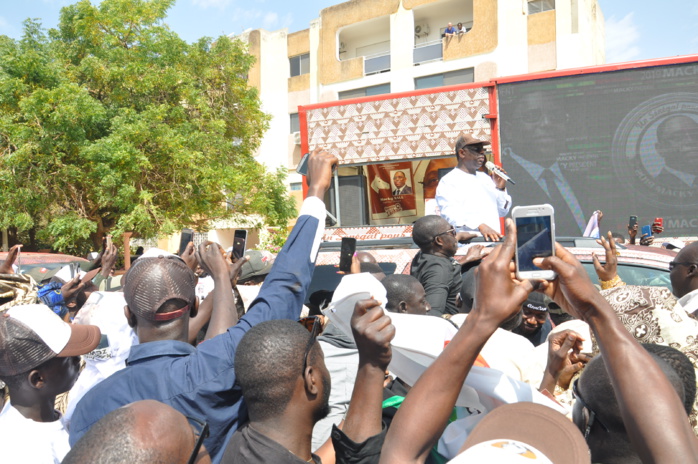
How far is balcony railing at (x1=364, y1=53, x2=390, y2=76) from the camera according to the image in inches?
989

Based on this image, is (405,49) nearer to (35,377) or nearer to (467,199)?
(467,199)

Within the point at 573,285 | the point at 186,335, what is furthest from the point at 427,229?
the point at 573,285

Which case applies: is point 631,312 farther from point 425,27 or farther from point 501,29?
point 425,27

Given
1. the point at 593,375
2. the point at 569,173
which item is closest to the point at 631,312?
the point at 593,375

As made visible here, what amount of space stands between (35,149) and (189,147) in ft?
12.2

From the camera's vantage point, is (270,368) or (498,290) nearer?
(498,290)

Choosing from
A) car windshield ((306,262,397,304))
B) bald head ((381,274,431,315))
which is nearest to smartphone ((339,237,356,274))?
bald head ((381,274,431,315))

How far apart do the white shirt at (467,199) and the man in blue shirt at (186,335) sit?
10.8 feet

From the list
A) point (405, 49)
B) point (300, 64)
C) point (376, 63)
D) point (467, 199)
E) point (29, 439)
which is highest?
point (300, 64)

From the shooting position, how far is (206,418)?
202 cm

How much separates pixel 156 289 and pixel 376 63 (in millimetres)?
24525

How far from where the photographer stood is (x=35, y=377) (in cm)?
234

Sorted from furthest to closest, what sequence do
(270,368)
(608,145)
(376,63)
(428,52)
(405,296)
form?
1. (376,63)
2. (428,52)
3. (608,145)
4. (405,296)
5. (270,368)

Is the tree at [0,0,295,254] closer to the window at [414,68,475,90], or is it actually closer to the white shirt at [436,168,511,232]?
the window at [414,68,475,90]
